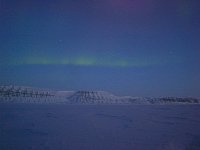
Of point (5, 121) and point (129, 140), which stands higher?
point (5, 121)

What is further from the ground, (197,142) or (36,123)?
(36,123)

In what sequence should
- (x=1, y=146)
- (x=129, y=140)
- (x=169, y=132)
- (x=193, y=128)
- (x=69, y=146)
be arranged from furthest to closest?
1. (x=193, y=128)
2. (x=169, y=132)
3. (x=129, y=140)
4. (x=69, y=146)
5. (x=1, y=146)

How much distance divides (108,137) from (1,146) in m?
1.35

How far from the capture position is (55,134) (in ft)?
11.1

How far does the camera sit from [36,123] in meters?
3.85

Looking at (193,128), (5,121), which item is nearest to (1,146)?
(5,121)

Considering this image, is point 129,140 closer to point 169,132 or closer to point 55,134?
point 169,132

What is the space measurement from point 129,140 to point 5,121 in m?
1.65

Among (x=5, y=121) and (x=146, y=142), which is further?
(x=5, y=121)

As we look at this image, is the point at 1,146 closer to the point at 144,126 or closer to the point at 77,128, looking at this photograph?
the point at 77,128

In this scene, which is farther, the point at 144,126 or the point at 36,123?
the point at 144,126

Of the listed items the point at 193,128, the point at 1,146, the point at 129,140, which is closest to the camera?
the point at 1,146

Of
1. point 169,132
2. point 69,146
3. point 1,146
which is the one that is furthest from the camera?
point 169,132

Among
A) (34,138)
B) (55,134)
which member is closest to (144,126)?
(55,134)
